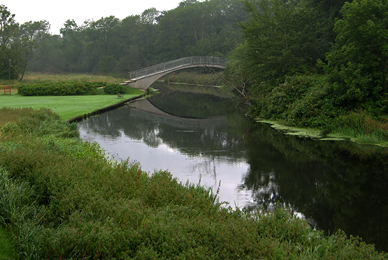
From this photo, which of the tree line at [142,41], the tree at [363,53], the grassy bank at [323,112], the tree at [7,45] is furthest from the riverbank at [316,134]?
the tree line at [142,41]

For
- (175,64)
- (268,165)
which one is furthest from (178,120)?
(175,64)

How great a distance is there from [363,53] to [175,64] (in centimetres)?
3684

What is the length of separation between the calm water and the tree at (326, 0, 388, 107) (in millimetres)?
3551

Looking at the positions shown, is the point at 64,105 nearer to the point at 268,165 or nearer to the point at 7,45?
the point at 268,165

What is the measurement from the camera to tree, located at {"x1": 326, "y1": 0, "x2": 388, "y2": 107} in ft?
56.0

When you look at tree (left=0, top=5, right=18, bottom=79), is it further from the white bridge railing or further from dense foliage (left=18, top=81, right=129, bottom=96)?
the white bridge railing

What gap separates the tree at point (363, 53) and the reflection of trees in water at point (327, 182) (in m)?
3.57

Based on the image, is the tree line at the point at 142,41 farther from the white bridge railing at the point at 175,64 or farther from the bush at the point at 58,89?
the bush at the point at 58,89

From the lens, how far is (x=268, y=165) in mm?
12812

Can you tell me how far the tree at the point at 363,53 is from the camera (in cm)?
1708

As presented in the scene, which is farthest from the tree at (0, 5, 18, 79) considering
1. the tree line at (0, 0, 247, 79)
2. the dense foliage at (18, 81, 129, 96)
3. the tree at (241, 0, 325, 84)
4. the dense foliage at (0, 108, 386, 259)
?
the dense foliage at (0, 108, 386, 259)

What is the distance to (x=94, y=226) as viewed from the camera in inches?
201

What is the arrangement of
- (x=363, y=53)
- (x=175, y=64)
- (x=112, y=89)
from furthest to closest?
(x=175, y=64)
(x=112, y=89)
(x=363, y=53)

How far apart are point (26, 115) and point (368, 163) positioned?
14446 mm
